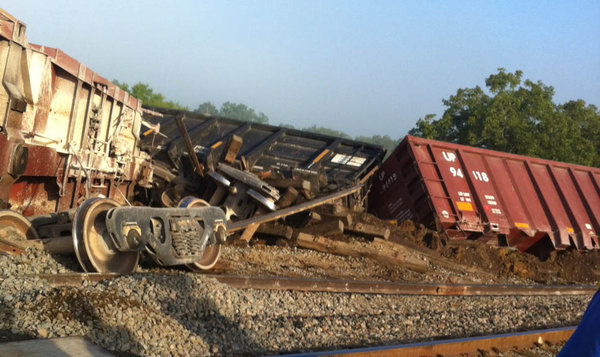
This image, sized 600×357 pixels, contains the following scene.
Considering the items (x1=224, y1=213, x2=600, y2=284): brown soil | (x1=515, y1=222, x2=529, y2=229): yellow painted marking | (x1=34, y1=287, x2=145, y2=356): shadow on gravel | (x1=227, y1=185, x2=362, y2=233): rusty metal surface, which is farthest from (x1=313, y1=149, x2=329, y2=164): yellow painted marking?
(x1=34, y1=287, x2=145, y2=356): shadow on gravel

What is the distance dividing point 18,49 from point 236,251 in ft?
14.7

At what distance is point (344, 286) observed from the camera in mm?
7883

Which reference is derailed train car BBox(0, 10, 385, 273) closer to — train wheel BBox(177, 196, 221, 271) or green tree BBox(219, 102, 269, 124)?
train wheel BBox(177, 196, 221, 271)

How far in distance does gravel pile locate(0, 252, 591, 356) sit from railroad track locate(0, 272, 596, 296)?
0.48ft

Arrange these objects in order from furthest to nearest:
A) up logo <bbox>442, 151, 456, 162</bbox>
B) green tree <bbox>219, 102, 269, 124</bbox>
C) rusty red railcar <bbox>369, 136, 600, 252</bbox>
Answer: green tree <bbox>219, 102, 269, 124</bbox> < up logo <bbox>442, 151, 456, 162</bbox> < rusty red railcar <bbox>369, 136, 600, 252</bbox>

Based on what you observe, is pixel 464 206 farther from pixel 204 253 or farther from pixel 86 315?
pixel 86 315

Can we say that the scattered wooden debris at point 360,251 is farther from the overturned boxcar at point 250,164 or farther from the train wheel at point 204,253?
the train wheel at point 204,253

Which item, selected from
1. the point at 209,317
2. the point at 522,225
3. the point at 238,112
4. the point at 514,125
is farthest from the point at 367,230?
the point at 238,112

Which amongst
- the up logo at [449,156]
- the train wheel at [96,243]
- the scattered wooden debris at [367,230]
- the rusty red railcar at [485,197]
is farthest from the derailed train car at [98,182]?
the up logo at [449,156]

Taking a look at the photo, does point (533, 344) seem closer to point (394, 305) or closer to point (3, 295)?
point (394, 305)

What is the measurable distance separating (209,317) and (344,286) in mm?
2839

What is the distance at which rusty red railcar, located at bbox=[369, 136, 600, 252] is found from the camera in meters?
13.4

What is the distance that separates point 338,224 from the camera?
1040cm

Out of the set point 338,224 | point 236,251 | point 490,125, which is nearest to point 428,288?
point 338,224
